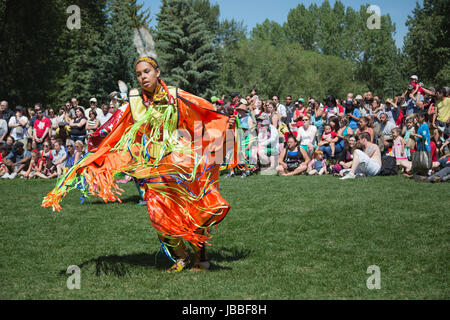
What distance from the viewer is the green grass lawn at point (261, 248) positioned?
4059 mm

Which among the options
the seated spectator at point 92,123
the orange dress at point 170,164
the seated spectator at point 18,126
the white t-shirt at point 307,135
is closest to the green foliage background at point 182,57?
the white t-shirt at point 307,135

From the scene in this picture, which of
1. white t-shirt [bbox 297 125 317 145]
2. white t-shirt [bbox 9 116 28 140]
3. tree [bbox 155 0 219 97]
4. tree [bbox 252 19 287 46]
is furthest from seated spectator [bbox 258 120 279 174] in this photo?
tree [bbox 252 19 287 46]

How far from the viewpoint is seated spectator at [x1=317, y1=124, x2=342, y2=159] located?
11.5m

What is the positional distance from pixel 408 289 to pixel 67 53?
103 feet

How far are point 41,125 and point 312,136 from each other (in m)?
7.88

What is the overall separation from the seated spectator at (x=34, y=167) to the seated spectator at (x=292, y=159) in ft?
21.0

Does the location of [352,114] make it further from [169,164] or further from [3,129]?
[3,129]

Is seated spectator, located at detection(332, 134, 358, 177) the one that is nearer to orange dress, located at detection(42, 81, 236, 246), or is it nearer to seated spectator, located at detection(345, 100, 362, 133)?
seated spectator, located at detection(345, 100, 362, 133)

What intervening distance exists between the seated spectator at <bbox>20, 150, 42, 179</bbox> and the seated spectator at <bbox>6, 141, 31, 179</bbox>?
0.42 m

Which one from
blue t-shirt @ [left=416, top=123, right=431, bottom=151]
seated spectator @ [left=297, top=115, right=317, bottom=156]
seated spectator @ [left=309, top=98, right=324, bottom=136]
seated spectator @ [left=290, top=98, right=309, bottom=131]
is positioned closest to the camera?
blue t-shirt @ [left=416, top=123, right=431, bottom=151]

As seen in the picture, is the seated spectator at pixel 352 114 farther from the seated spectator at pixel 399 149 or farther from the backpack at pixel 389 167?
the backpack at pixel 389 167

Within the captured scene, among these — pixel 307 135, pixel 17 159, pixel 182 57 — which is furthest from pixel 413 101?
pixel 182 57

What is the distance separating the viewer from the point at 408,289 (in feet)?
12.9
